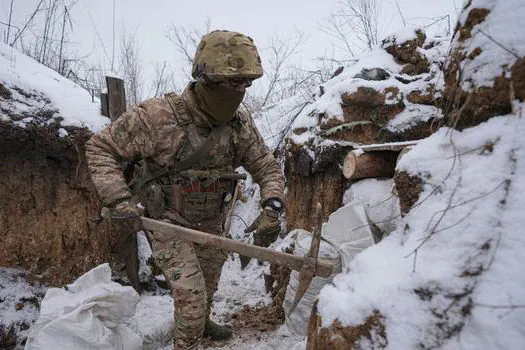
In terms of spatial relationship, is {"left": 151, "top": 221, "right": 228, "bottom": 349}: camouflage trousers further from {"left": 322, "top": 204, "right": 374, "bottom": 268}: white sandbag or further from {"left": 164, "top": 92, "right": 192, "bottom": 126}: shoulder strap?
{"left": 322, "top": 204, "right": 374, "bottom": 268}: white sandbag

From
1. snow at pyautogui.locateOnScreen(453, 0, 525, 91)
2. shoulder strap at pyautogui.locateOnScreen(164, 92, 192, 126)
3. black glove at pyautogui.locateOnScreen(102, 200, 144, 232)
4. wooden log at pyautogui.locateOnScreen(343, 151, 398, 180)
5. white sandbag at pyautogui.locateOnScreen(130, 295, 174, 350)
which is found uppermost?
snow at pyautogui.locateOnScreen(453, 0, 525, 91)

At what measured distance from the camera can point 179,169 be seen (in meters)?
2.63

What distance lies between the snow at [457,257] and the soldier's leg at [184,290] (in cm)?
115

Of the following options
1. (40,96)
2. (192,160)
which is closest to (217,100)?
(192,160)

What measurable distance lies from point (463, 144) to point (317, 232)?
87cm

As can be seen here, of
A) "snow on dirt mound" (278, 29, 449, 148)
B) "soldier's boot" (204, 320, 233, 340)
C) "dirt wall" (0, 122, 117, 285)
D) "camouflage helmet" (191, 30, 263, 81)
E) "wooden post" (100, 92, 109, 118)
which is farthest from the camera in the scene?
"wooden post" (100, 92, 109, 118)

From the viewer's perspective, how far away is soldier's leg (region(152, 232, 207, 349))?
2.35 metres

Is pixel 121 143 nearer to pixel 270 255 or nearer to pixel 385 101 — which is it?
pixel 270 255

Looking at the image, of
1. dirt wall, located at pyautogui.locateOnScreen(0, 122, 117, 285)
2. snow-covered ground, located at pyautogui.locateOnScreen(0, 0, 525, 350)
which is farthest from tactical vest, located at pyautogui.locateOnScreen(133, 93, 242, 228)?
snow-covered ground, located at pyautogui.locateOnScreen(0, 0, 525, 350)

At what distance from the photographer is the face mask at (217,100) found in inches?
96.3

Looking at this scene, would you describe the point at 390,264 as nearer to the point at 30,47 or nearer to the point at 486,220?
the point at 486,220

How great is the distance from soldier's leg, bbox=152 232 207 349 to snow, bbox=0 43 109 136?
1660 mm

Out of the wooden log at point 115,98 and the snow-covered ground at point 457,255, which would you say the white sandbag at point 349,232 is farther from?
the wooden log at point 115,98

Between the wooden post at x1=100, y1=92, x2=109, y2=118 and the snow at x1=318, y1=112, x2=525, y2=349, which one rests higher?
the wooden post at x1=100, y1=92, x2=109, y2=118
